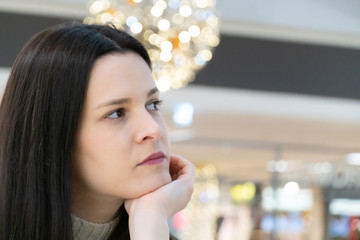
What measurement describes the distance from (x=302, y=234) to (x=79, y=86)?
9238 millimetres

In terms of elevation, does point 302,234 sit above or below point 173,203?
below

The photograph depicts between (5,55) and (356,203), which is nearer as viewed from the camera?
(5,55)

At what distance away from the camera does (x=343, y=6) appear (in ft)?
25.4

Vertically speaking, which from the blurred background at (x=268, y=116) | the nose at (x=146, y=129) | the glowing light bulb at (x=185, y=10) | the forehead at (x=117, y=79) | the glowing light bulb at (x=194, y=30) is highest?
the forehead at (x=117, y=79)

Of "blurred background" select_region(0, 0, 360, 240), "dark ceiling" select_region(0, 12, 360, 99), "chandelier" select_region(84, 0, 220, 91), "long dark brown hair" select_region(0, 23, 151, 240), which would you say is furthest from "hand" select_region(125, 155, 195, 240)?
"dark ceiling" select_region(0, 12, 360, 99)

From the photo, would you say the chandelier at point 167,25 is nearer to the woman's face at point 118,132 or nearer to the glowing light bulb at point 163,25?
the glowing light bulb at point 163,25

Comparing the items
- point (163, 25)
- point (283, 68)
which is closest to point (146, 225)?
point (163, 25)

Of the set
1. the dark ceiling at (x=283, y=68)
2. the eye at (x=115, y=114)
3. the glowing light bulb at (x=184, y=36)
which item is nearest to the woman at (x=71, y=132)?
the eye at (x=115, y=114)

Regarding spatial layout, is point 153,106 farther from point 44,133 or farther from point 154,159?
point 44,133

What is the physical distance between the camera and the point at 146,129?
1.42m

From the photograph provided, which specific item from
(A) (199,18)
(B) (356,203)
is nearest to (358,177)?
(B) (356,203)

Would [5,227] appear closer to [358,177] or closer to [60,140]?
[60,140]

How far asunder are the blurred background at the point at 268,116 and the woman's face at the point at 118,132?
421 centimetres

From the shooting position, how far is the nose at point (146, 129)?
1424 millimetres
